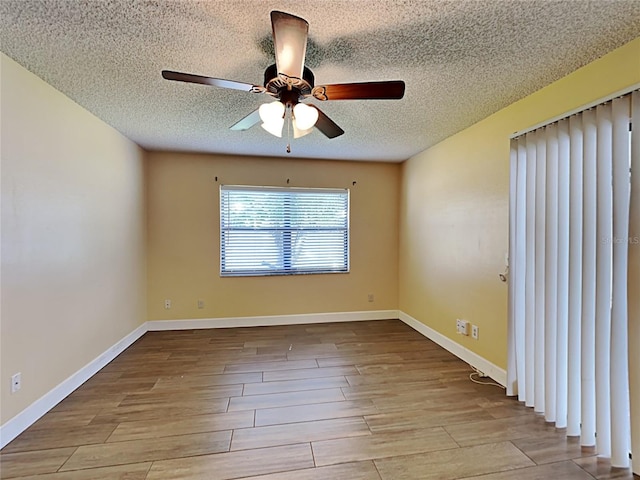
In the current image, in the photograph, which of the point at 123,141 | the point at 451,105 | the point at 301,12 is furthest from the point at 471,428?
the point at 123,141

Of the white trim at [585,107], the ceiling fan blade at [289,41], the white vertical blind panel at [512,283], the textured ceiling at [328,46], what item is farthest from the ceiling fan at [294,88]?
the white vertical blind panel at [512,283]

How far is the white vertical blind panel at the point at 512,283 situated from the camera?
95.8 inches

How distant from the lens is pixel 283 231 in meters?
4.38

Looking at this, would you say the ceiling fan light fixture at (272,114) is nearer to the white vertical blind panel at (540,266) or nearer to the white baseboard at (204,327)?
the white vertical blind panel at (540,266)

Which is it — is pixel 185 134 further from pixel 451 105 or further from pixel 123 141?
pixel 451 105

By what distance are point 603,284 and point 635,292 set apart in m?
0.16

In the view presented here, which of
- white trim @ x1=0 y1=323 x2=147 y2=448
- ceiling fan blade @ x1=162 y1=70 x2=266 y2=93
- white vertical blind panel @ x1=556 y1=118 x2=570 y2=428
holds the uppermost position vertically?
ceiling fan blade @ x1=162 y1=70 x2=266 y2=93

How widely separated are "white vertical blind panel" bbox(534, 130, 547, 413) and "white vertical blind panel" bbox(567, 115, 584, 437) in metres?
0.22

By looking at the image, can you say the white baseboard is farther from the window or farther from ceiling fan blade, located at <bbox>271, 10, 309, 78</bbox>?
ceiling fan blade, located at <bbox>271, 10, 309, 78</bbox>

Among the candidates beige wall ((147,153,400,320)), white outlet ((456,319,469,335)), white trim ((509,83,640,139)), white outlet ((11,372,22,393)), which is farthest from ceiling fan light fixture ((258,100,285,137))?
white outlet ((456,319,469,335))

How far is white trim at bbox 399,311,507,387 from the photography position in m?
2.66

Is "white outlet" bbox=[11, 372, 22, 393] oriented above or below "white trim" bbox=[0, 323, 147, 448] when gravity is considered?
above

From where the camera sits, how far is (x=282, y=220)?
437 cm

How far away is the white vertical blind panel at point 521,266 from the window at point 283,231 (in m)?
2.40
